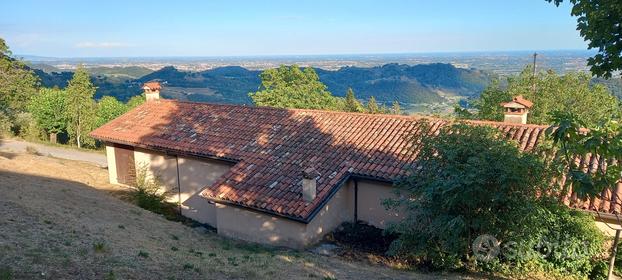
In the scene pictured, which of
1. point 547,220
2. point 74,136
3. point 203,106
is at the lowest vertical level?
point 74,136

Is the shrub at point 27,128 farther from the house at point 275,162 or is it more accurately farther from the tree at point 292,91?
the house at point 275,162

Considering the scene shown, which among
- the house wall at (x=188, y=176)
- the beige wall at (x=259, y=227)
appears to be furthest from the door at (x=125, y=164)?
the beige wall at (x=259, y=227)


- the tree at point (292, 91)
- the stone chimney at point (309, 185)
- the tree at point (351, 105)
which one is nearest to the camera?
the stone chimney at point (309, 185)

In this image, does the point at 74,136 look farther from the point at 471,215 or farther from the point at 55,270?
the point at 471,215

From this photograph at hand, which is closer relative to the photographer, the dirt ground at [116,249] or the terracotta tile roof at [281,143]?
the dirt ground at [116,249]

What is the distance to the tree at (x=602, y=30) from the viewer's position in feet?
25.4

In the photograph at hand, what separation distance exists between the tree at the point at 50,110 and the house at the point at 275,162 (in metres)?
24.8

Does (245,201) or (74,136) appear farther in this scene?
(74,136)

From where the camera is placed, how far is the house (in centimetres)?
1380

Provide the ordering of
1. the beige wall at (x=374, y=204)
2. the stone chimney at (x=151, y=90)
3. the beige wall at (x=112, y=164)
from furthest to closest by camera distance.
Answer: the stone chimney at (x=151, y=90) → the beige wall at (x=112, y=164) → the beige wall at (x=374, y=204)

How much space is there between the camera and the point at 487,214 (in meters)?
9.88

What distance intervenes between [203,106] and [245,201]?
9.31 m

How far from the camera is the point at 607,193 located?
1146cm

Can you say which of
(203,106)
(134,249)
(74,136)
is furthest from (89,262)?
(74,136)
